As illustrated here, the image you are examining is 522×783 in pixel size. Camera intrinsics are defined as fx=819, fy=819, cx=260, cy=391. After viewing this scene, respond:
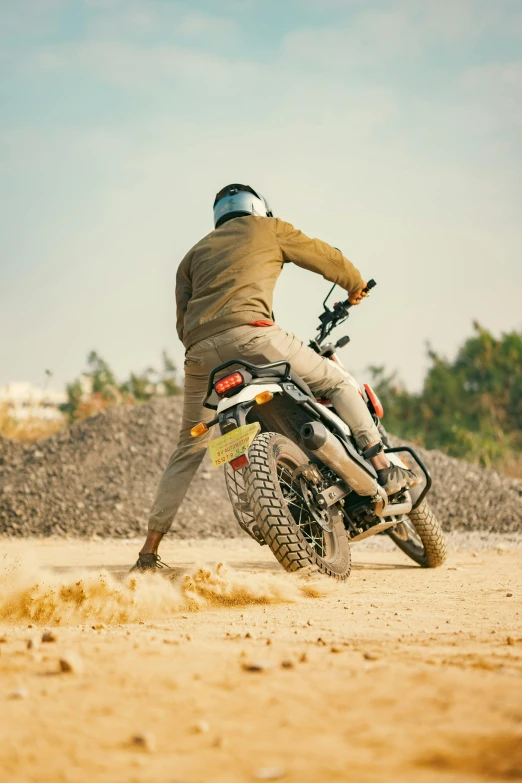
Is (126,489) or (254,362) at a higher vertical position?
(254,362)

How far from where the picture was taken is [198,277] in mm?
4863

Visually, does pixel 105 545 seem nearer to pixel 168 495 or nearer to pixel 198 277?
pixel 168 495

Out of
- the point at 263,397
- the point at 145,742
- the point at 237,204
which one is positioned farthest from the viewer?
the point at 237,204

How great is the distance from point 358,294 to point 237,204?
1027 millimetres

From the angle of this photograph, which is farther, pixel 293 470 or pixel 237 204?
pixel 237 204

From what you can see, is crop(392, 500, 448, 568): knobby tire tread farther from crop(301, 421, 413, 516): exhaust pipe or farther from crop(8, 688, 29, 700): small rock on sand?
crop(8, 688, 29, 700): small rock on sand

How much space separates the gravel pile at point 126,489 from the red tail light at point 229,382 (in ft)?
17.6

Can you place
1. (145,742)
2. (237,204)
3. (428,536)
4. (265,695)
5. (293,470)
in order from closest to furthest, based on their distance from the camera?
(145,742)
(265,695)
(293,470)
(237,204)
(428,536)

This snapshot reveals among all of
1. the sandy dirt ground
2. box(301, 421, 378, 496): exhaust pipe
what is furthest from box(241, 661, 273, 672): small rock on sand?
box(301, 421, 378, 496): exhaust pipe

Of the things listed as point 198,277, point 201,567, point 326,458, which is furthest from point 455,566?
point 198,277

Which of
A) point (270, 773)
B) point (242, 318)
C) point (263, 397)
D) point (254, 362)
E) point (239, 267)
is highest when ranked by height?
point (239, 267)

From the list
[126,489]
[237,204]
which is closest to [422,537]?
[237,204]

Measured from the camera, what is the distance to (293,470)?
4.50 metres

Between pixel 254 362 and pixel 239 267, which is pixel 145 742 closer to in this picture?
pixel 254 362
